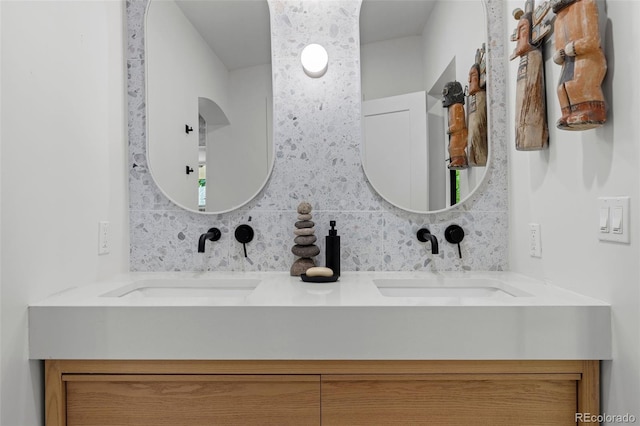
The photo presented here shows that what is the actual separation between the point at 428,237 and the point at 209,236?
0.86 m

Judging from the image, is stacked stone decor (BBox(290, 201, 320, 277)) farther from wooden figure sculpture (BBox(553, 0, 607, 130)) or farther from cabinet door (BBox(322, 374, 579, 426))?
wooden figure sculpture (BBox(553, 0, 607, 130))

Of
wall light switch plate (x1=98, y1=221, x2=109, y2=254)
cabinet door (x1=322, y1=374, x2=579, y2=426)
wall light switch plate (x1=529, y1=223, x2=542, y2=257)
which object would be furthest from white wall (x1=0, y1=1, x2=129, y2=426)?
wall light switch plate (x1=529, y1=223, x2=542, y2=257)

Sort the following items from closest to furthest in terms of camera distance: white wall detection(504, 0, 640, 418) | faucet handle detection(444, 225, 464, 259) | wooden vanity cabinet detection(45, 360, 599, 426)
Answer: white wall detection(504, 0, 640, 418) → wooden vanity cabinet detection(45, 360, 599, 426) → faucet handle detection(444, 225, 464, 259)

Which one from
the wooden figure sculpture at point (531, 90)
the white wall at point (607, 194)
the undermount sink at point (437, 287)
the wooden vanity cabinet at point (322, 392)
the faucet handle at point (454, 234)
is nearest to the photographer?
the white wall at point (607, 194)

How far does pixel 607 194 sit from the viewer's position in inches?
38.7

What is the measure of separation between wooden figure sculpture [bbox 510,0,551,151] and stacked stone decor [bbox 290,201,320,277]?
0.78 m

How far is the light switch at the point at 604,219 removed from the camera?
98 cm

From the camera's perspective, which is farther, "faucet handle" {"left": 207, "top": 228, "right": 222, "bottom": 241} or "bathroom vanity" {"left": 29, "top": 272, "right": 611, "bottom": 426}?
"faucet handle" {"left": 207, "top": 228, "right": 222, "bottom": 241}

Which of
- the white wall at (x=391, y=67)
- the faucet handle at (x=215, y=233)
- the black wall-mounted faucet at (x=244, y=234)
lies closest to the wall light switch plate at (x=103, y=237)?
the faucet handle at (x=215, y=233)

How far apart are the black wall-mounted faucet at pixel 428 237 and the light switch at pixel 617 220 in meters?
0.60

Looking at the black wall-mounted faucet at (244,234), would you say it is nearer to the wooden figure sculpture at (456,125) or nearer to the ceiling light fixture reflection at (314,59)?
the ceiling light fixture reflection at (314,59)

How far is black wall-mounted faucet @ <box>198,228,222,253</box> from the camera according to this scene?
1.50 m

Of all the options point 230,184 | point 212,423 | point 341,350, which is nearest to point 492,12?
point 230,184
